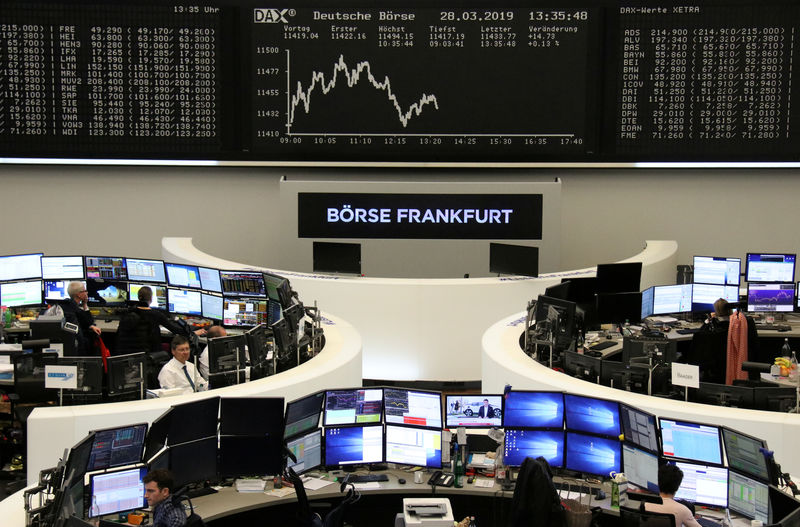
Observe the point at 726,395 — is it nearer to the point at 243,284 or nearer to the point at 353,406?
the point at 353,406

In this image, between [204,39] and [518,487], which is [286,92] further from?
[518,487]

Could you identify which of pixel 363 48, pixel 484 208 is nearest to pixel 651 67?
pixel 484 208

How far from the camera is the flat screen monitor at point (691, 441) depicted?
5203mm

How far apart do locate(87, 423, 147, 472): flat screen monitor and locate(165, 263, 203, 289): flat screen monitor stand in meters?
4.13

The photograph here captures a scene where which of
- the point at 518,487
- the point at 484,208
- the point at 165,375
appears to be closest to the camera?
the point at 518,487

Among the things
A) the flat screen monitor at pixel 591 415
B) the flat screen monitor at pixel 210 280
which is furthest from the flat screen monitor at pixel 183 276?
the flat screen monitor at pixel 591 415

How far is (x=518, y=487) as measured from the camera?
507 cm

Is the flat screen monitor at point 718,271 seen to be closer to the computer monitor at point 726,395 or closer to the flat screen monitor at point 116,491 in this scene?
the computer monitor at point 726,395

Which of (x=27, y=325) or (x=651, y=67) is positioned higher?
(x=651, y=67)

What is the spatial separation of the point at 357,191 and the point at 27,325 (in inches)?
158

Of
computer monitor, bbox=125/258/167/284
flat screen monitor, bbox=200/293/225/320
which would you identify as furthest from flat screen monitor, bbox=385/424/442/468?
computer monitor, bbox=125/258/167/284

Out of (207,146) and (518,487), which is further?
(207,146)

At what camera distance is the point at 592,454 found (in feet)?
18.7

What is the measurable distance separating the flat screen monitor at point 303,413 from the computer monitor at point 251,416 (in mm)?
57
